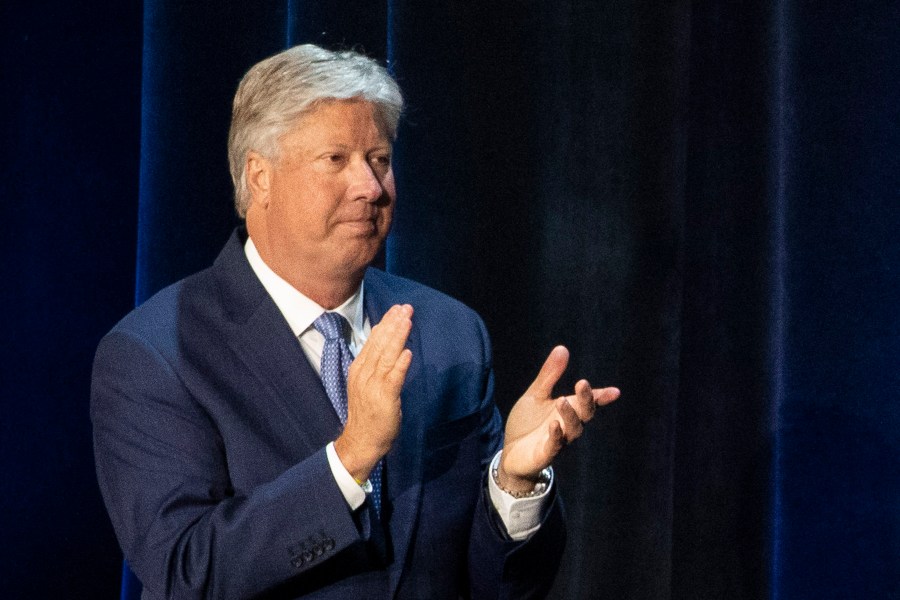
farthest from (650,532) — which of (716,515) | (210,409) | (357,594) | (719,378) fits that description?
(210,409)

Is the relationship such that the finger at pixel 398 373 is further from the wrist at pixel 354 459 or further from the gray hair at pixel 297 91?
the gray hair at pixel 297 91

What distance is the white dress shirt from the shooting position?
1570 mm

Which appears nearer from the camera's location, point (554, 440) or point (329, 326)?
point (554, 440)

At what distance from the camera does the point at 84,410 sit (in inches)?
81.3

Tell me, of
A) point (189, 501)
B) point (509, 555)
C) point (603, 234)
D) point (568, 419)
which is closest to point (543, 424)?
point (568, 419)

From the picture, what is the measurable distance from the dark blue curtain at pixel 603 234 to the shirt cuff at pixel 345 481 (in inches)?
32.7

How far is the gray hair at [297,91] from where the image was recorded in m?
1.56

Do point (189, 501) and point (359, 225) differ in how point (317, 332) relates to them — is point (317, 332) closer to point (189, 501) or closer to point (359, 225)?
point (359, 225)

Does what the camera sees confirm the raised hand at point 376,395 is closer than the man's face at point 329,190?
Yes

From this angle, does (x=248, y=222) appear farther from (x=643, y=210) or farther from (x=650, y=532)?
(x=650, y=532)

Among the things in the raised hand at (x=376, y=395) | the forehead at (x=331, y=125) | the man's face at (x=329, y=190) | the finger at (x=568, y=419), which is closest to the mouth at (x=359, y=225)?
the man's face at (x=329, y=190)

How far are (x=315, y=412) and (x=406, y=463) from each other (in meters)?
0.15

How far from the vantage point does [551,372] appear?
1.55 m

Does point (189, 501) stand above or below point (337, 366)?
below
